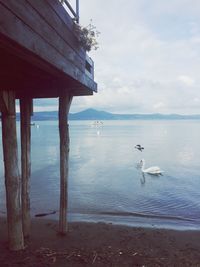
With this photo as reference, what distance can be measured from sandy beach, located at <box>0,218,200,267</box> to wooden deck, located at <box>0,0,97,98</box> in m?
4.12

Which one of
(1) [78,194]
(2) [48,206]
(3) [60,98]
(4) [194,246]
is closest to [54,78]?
(3) [60,98]

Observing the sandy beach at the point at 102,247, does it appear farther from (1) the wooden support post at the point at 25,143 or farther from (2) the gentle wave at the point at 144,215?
(2) the gentle wave at the point at 144,215

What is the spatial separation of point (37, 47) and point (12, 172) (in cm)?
379

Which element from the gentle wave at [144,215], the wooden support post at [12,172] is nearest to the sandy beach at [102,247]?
the wooden support post at [12,172]

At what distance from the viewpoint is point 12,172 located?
6.92 metres

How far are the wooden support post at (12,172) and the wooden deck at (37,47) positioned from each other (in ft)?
2.06

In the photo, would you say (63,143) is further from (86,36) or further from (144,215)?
(144,215)

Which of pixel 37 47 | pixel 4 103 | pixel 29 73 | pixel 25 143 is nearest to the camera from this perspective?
pixel 37 47

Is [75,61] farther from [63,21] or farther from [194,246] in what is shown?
[194,246]

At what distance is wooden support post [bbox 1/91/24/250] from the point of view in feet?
21.9

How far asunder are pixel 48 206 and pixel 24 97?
8922mm

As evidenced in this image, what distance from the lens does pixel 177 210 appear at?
15781mm

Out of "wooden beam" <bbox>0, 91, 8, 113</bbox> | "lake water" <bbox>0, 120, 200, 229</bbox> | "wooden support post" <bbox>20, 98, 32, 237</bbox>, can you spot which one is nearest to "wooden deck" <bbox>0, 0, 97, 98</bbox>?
"wooden beam" <bbox>0, 91, 8, 113</bbox>

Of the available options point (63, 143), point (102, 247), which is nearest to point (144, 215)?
point (102, 247)
